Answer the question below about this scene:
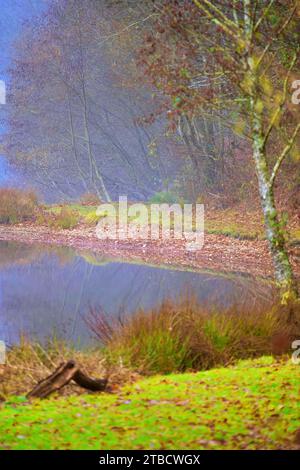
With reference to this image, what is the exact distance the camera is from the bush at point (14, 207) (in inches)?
1095

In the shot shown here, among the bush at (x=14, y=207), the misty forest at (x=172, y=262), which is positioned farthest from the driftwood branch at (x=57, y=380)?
the bush at (x=14, y=207)

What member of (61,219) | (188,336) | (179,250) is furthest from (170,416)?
(61,219)

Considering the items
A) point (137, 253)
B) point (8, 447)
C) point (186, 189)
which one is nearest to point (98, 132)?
point (186, 189)

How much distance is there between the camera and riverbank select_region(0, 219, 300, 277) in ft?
57.1

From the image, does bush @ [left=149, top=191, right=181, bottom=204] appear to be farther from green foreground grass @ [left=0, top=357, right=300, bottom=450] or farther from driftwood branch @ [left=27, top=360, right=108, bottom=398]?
driftwood branch @ [left=27, top=360, right=108, bottom=398]

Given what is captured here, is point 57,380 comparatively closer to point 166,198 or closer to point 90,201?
point 166,198

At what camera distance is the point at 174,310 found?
949 centimetres

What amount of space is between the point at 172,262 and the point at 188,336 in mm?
9833

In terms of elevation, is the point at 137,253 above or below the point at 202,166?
below

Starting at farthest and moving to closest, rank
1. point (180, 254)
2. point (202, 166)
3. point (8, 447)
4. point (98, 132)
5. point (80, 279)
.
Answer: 1. point (98, 132)
2. point (202, 166)
3. point (180, 254)
4. point (80, 279)
5. point (8, 447)

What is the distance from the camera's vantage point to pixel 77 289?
1531 centimetres
